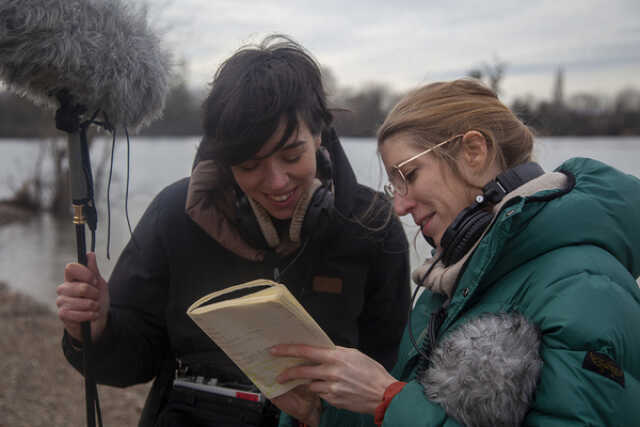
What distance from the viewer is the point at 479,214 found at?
145 centimetres

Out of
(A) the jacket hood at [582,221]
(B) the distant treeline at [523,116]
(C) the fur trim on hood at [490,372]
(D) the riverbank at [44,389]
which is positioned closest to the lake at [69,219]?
(B) the distant treeline at [523,116]

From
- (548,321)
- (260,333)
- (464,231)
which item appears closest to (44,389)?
(260,333)

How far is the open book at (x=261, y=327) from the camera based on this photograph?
1.32m

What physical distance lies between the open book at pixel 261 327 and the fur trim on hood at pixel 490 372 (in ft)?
1.18

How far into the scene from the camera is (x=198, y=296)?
2.15 m

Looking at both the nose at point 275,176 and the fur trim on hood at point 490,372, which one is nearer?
the fur trim on hood at point 490,372

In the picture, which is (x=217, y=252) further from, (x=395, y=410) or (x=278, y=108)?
(x=395, y=410)

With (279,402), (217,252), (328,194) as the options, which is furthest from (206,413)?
(328,194)

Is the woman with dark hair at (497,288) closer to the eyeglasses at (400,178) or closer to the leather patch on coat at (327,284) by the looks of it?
the eyeglasses at (400,178)

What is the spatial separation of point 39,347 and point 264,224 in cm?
457

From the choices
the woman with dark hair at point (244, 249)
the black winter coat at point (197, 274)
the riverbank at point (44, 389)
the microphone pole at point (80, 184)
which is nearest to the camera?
the microphone pole at point (80, 184)

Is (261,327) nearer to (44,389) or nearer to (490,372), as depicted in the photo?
(490,372)

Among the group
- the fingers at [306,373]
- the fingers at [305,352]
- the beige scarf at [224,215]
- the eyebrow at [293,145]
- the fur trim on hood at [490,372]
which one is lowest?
the fingers at [306,373]

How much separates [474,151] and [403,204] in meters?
0.27
